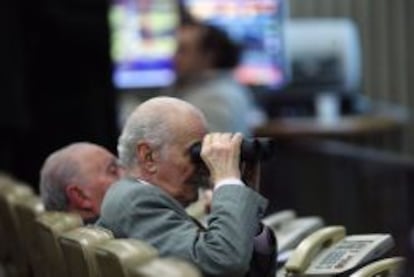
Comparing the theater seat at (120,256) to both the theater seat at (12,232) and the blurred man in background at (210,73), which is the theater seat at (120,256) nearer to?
the theater seat at (12,232)

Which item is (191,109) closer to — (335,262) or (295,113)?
(335,262)

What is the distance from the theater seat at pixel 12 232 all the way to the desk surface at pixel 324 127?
3.51 metres

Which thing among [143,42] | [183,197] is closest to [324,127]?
[143,42]

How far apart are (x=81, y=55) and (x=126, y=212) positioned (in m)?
4.07

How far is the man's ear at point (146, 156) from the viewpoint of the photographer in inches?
114

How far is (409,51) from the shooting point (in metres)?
9.48

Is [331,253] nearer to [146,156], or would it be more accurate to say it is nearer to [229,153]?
[229,153]

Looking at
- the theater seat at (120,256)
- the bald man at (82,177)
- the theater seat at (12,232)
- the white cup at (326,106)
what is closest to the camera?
the theater seat at (120,256)

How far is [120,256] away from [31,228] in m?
1.24

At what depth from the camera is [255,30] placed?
8.83 m

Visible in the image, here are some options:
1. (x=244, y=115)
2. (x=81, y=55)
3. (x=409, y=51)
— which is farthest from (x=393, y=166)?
(x=409, y=51)

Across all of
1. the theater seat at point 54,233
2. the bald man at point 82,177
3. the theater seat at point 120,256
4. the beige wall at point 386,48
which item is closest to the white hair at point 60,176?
the bald man at point 82,177

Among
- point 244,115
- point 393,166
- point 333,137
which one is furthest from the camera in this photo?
point 333,137

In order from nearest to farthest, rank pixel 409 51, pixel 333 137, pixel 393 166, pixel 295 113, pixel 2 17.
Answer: pixel 393 166
pixel 2 17
pixel 333 137
pixel 295 113
pixel 409 51
